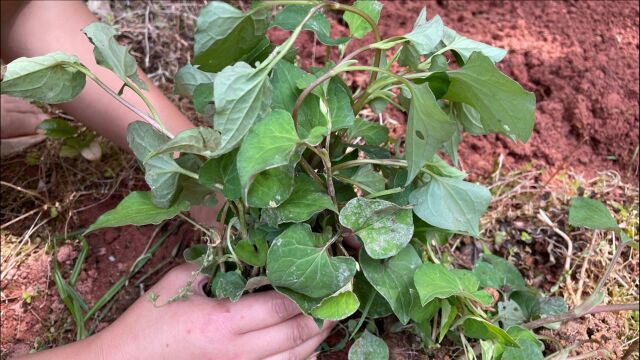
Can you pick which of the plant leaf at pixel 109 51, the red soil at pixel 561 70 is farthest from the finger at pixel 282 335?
the red soil at pixel 561 70

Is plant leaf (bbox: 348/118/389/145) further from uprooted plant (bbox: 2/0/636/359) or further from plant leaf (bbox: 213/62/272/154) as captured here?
plant leaf (bbox: 213/62/272/154)

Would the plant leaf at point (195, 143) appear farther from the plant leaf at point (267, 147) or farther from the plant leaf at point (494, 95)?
the plant leaf at point (494, 95)

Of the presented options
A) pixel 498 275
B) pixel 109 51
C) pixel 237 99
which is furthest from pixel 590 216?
pixel 109 51

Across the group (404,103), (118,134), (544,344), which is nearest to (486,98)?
(404,103)

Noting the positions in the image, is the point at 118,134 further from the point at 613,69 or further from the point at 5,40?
the point at 613,69

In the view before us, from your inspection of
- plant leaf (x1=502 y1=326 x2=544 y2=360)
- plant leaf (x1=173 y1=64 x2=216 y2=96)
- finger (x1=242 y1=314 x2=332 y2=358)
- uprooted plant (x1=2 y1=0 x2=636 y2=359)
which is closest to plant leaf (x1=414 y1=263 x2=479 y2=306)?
uprooted plant (x1=2 y1=0 x2=636 y2=359)

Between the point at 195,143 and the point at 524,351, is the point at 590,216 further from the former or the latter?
the point at 195,143

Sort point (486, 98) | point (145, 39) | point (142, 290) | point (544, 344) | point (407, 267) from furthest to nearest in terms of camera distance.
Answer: point (145, 39)
point (142, 290)
point (544, 344)
point (407, 267)
point (486, 98)
